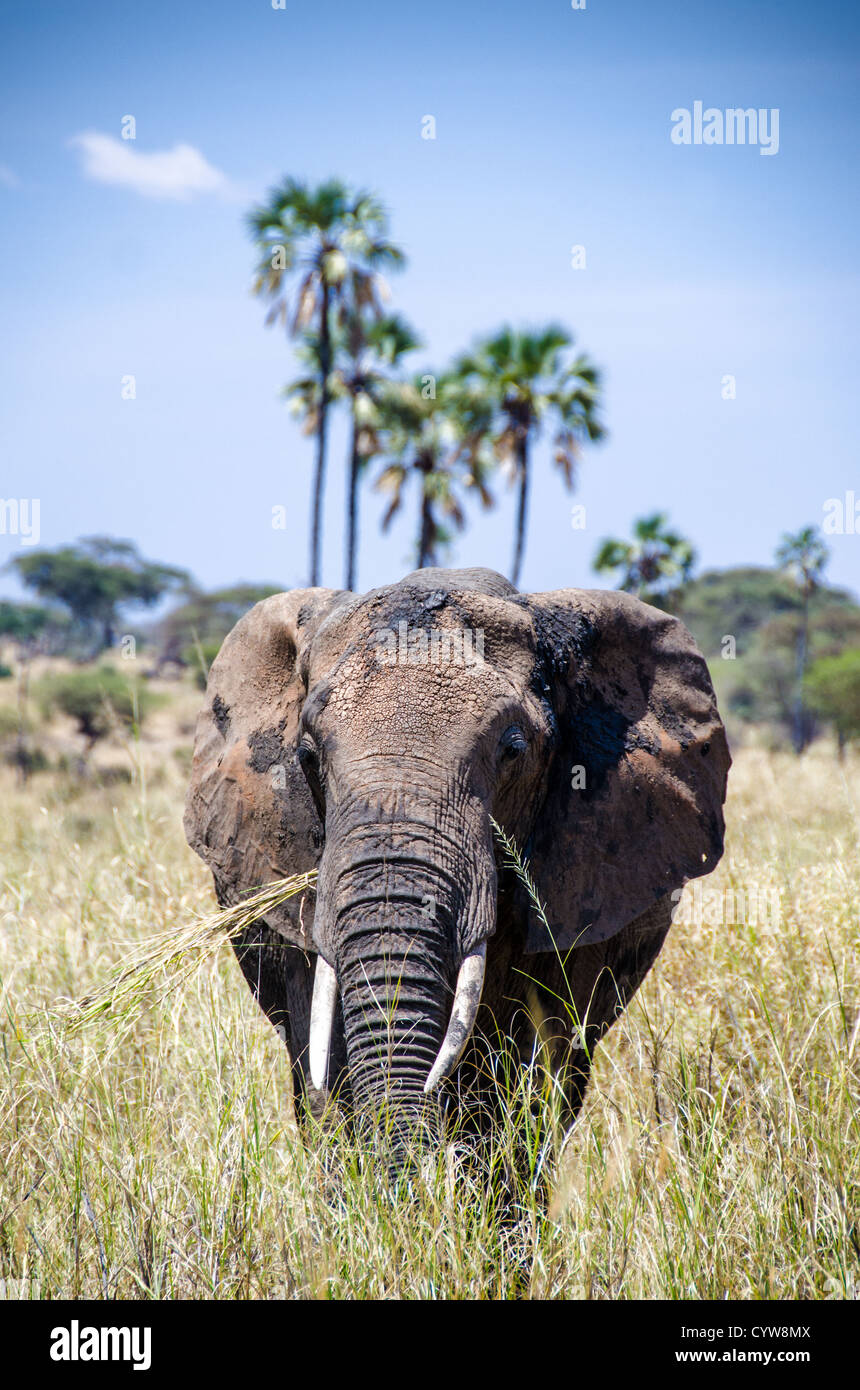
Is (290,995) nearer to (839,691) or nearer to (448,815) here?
(448,815)

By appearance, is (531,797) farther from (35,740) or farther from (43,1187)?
(35,740)

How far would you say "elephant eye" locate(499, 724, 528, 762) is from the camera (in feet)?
12.8

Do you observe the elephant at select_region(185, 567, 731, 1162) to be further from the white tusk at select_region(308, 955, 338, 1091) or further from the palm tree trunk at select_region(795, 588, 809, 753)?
the palm tree trunk at select_region(795, 588, 809, 753)

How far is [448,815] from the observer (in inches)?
145

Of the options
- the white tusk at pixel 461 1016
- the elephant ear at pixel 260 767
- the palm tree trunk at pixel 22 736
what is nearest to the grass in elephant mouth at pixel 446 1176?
the white tusk at pixel 461 1016

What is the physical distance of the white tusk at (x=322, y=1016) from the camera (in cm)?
370

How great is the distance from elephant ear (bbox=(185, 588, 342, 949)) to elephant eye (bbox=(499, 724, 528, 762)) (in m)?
0.82

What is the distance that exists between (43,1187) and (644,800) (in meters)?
2.44

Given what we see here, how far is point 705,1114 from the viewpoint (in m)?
4.54

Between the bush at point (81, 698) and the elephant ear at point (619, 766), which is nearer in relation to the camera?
the elephant ear at point (619, 766)

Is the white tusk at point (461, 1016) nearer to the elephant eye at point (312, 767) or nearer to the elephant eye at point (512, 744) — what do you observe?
the elephant eye at point (512, 744)

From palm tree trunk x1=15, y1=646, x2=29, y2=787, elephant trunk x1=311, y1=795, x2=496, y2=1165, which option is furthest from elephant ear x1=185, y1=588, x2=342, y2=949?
palm tree trunk x1=15, y1=646, x2=29, y2=787

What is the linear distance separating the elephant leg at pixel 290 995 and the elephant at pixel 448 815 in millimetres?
14

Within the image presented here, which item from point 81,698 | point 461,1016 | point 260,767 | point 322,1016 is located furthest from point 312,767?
point 81,698
